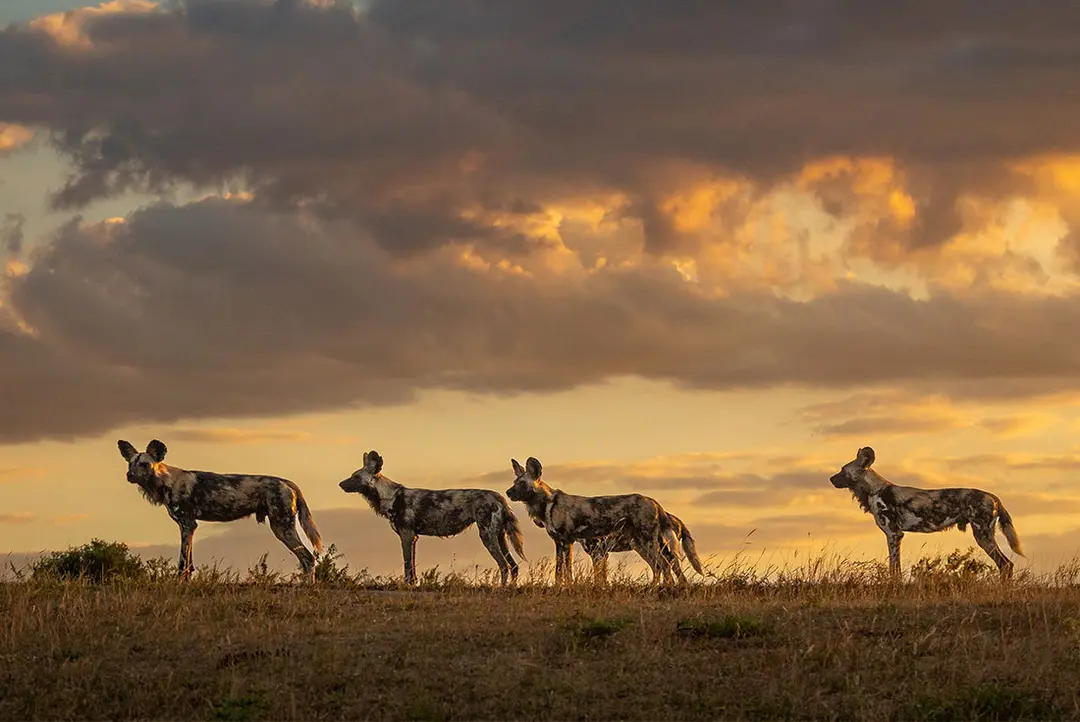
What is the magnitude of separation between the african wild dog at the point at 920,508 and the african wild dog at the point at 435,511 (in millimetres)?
7605

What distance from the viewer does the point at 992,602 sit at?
2066 centimetres

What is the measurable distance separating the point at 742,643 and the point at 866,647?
1.45 m

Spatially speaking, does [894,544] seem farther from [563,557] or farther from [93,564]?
[93,564]

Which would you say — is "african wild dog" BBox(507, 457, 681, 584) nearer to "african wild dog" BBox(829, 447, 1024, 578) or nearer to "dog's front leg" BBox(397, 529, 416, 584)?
"dog's front leg" BBox(397, 529, 416, 584)

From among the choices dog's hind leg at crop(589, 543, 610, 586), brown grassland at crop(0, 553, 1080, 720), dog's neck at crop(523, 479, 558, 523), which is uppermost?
dog's neck at crop(523, 479, 558, 523)

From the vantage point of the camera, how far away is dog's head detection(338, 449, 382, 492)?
29.7 metres

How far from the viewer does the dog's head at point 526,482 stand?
29.1 metres

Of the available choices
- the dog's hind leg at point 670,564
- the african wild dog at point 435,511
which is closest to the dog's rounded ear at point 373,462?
the african wild dog at point 435,511

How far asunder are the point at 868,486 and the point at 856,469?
43 centimetres

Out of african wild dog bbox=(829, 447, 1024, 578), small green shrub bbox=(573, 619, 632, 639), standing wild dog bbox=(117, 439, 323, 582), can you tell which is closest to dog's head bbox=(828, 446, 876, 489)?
african wild dog bbox=(829, 447, 1024, 578)

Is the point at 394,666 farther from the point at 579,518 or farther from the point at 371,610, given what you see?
the point at 579,518

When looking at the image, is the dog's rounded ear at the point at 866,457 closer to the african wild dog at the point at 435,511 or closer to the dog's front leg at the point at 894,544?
the dog's front leg at the point at 894,544

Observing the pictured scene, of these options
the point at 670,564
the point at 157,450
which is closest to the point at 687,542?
the point at 670,564

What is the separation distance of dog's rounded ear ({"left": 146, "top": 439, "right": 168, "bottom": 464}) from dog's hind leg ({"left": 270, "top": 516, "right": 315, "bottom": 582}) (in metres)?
2.41
